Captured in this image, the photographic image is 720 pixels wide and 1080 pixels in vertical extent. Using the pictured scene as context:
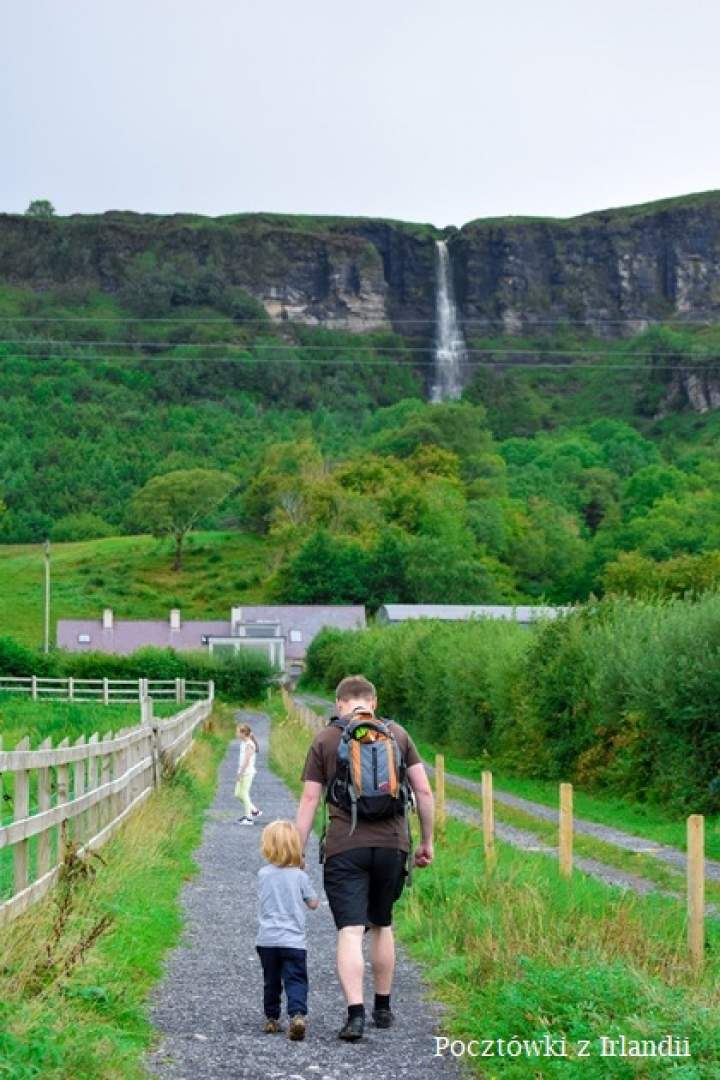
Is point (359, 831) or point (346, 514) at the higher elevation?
point (346, 514)

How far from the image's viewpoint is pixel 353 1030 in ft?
29.0

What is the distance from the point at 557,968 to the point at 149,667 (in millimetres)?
62616

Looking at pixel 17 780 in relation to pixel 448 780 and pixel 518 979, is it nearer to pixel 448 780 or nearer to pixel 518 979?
pixel 518 979

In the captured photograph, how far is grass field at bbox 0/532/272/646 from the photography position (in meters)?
106

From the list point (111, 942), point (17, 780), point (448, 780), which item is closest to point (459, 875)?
point (111, 942)

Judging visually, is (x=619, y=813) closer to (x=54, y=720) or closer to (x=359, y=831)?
(x=54, y=720)

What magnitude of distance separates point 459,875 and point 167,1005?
4.75m

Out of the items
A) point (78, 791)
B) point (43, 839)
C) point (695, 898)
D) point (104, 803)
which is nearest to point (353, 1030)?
point (43, 839)

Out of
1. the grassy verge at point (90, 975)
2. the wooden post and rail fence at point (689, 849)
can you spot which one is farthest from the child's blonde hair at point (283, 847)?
the wooden post and rail fence at point (689, 849)

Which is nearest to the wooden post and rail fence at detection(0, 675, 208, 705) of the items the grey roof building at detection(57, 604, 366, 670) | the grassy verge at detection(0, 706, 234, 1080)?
the grey roof building at detection(57, 604, 366, 670)

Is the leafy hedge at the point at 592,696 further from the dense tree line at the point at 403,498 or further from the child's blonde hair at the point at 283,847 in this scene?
the dense tree line at the point at 403,498

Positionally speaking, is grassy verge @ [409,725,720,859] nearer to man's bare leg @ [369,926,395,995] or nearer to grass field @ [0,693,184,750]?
grass field @ [0,693,184,750]

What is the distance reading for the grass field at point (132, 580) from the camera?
105500mm

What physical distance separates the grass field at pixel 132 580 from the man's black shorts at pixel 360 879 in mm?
84670
